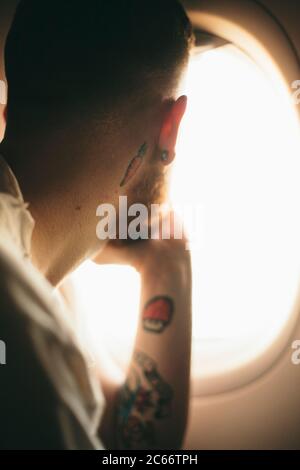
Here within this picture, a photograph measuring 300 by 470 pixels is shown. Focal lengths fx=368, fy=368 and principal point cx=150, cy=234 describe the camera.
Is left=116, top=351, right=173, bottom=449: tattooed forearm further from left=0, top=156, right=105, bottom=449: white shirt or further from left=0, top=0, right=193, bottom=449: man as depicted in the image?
left=0, top=156, right=105, bottom=449: white shirt

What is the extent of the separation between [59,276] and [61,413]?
40cm

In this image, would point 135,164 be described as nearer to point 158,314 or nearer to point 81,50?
point 81,50

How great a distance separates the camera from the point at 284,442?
0.80m

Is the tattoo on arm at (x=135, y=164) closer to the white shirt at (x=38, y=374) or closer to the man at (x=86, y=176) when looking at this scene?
the man at (x=86, y=176)

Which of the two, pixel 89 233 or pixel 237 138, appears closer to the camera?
pixel 89 233

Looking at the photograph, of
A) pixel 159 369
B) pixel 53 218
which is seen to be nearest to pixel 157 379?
pixel 159 369

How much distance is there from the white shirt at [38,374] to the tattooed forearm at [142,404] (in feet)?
1.20

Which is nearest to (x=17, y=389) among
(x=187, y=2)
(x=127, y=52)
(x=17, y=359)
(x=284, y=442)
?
(x=17, y=359)

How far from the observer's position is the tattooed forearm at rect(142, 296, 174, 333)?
775 millimetres

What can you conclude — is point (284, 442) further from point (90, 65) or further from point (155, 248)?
point (90, 65)

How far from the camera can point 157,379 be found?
743mm

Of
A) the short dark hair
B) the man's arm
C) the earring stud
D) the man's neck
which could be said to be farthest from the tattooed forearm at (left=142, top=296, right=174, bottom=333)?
the short dark hair

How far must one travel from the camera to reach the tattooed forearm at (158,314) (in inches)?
30.5

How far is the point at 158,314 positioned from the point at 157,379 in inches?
5.1
